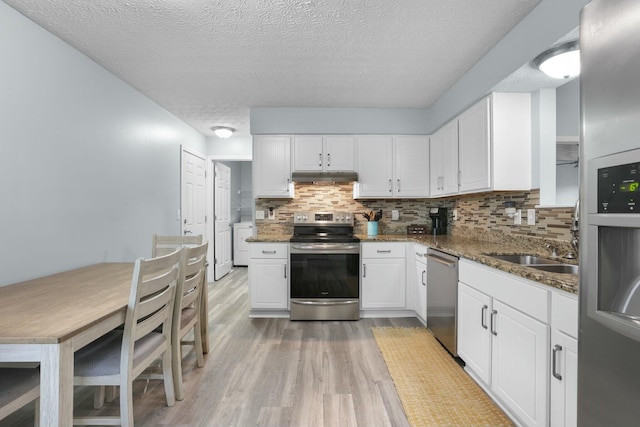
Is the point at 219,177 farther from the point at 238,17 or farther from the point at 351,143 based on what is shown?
the point at 238,17

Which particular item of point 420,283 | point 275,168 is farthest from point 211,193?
point 420,283

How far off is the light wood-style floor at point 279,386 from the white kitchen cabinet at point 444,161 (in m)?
1.69

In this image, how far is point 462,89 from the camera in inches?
117

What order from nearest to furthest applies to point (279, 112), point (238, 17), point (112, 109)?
point (238, 17)
point (112, 109)
point (279, 112)

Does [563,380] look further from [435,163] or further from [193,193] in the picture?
[193,193]

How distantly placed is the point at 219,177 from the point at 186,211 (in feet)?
4.36

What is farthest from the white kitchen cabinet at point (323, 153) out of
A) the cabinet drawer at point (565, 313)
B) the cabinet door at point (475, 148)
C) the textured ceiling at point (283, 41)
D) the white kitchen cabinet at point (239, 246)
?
the white kitchen cabinet at point (239, 246)

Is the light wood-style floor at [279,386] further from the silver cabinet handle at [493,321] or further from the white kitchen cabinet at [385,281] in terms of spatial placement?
the silver cabinet handle at [493,321]

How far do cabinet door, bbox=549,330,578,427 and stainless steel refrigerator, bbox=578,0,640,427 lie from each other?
0.38m

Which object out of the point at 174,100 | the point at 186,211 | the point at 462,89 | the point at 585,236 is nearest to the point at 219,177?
the point at 186,211

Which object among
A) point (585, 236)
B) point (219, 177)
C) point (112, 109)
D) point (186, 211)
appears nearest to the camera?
point (585, 236)

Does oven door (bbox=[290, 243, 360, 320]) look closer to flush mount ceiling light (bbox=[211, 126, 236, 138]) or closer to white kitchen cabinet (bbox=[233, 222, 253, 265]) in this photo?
flush mount ceiling light (bbox=[211, 126, 236, 138])

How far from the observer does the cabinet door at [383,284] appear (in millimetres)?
3477

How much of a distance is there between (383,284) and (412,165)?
146 centimetres
